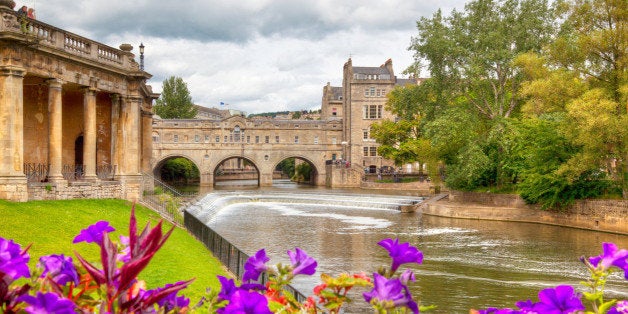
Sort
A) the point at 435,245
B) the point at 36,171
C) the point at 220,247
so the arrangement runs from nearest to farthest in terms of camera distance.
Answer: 1. the point at 220,247
2. the point at 36,171
3. the point at 435,245

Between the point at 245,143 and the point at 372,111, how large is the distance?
18.2 metres

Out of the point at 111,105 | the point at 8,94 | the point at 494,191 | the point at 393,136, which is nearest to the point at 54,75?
the point at 8,94

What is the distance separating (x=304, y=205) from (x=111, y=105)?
61.2 ft

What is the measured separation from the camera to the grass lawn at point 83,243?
37.8 ft

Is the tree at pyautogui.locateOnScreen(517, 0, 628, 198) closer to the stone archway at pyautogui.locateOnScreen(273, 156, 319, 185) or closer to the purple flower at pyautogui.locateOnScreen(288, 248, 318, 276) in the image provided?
the purple flower at pyautogui.locateOnScreen(288, 248, 318, 276)

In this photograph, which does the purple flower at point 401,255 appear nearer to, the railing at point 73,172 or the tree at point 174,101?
the railing at point 73,172

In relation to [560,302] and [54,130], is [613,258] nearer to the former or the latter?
[560,302]

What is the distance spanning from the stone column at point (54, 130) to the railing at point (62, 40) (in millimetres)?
1479

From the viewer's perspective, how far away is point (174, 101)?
9575 centimetres

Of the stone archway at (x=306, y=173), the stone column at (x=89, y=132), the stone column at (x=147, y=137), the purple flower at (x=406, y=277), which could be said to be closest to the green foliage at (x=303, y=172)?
the stone archway at (x=306, y=173)

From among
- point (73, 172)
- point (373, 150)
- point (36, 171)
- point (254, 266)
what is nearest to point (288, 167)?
point (373, 150)

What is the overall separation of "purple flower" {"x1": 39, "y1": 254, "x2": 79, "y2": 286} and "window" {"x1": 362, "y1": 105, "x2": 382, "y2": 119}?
7681 cm

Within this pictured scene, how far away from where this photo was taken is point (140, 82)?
87.1 ft

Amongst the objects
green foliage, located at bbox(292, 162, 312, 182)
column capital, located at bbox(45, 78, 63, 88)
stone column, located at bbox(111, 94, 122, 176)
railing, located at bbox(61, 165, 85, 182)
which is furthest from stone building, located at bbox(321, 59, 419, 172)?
column capital, located at bbox(45, 78, 63, 88)
